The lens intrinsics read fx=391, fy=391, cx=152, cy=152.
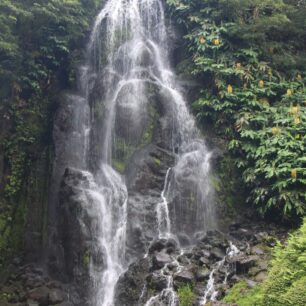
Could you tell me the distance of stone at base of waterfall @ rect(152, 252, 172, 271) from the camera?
1067 cm

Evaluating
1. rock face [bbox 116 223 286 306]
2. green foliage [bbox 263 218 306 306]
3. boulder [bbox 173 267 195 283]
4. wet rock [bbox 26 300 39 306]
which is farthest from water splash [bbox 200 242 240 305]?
wet rock [bbox 26 300 39 306]

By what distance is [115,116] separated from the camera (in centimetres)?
1509

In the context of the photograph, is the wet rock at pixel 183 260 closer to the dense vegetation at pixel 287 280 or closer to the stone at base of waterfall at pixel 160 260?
the stone at base of waterfall at pixel 160 260

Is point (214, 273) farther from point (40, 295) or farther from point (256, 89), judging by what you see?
point (256, 89)

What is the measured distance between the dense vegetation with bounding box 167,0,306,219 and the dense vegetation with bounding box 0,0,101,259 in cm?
565

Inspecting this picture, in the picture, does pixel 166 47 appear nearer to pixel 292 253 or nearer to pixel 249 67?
pixel 249 67

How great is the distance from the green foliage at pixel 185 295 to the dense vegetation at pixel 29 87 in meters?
6.12

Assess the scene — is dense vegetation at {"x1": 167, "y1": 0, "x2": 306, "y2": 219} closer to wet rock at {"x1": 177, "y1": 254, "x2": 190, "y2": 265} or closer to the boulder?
wet rock at {"x1": 177, "y1": 254, "x2": 190, "y2": 265}

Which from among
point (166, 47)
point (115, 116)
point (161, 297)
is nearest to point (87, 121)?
point (115, 116)

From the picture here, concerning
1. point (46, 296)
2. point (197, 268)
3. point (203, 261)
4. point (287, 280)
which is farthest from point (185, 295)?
point (46, 296)

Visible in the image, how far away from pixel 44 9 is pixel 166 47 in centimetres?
630

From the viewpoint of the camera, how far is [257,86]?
15.8m

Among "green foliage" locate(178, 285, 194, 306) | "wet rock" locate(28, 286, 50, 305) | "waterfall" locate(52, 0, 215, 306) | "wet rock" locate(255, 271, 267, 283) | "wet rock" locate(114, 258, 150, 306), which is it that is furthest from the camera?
"waterfall" locate(52, 0, 215, 306)

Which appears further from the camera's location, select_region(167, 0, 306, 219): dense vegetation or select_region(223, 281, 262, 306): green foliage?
select_region(167, 0, 306, 219): dense vegetation
